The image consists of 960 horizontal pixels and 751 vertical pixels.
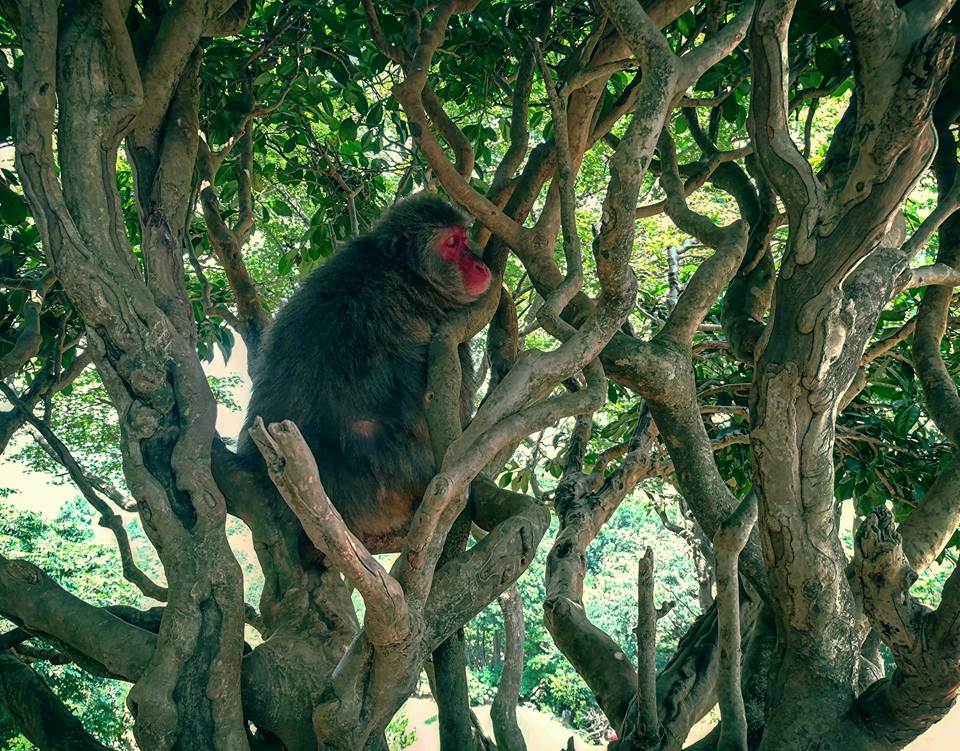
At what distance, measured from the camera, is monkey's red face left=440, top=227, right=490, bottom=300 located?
12.9 ft

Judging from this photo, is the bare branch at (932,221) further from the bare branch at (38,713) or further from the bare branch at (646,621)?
the bare branch at (38,713)

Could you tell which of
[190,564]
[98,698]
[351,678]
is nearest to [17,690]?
[190,564]

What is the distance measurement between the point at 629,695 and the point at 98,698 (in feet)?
24.2

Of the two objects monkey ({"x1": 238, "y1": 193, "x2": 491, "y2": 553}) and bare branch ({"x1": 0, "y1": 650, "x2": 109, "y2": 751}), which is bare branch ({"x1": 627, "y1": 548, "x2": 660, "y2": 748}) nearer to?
monkey ({"x1": 238, "y1": 193, "x2": 491, "y2": 553})

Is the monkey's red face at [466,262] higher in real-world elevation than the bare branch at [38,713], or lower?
higher

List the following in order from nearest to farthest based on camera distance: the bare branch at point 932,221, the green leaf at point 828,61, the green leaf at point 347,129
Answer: the bare branch at point 932,221 < the green leaf at point 828,61 < the green leaf at point 347,129

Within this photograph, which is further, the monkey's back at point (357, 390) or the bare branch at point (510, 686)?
the bare branch at point (510, 686)

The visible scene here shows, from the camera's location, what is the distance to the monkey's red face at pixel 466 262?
3.93 metres

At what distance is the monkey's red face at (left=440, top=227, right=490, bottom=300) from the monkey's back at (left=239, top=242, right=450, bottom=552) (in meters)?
0.25

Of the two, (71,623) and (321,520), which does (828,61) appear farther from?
(71,623)

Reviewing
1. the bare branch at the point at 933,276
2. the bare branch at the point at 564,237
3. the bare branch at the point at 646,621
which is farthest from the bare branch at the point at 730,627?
the bare branch at the point at 933,276

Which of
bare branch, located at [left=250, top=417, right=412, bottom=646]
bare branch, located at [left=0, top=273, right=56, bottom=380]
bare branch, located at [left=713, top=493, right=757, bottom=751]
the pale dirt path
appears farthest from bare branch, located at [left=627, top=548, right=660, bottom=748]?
the pale dirt path

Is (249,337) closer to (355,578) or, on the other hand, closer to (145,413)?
(145,413)

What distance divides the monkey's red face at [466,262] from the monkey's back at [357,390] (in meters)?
0.25
